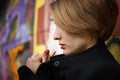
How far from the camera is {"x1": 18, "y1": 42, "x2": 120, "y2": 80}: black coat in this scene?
1.03 m

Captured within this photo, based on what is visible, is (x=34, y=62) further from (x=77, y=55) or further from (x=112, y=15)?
(x=112, y=15)

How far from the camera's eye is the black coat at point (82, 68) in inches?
40.4

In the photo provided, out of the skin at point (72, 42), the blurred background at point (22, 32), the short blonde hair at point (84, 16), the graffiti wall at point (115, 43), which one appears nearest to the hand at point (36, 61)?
the skin at point (72, 42)

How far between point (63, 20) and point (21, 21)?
233 cm

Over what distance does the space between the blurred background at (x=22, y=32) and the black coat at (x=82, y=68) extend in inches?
38.9

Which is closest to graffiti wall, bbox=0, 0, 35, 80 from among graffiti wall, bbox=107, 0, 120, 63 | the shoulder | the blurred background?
the blurred background

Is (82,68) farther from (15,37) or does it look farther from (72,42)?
(15,37)

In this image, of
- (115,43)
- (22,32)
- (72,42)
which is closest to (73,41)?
(72,42)

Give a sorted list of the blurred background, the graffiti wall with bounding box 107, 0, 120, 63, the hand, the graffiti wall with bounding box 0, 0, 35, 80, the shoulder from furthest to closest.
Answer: the graffiti wall with bounding box 0, 0, 35, 80 < the blurred background < the graffiti wall with bounding box 107, 0, 120, 63 < the hand < the shoulder

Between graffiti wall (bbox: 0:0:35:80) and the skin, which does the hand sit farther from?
graffiti wall (bbox: 0:0:35:80)

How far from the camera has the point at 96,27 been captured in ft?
3.59

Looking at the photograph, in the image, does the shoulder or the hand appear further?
the hand

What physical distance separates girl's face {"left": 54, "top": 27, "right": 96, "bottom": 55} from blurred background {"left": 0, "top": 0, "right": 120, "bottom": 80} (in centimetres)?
97

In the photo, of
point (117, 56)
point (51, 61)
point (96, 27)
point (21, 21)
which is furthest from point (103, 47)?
point (21, 21)
